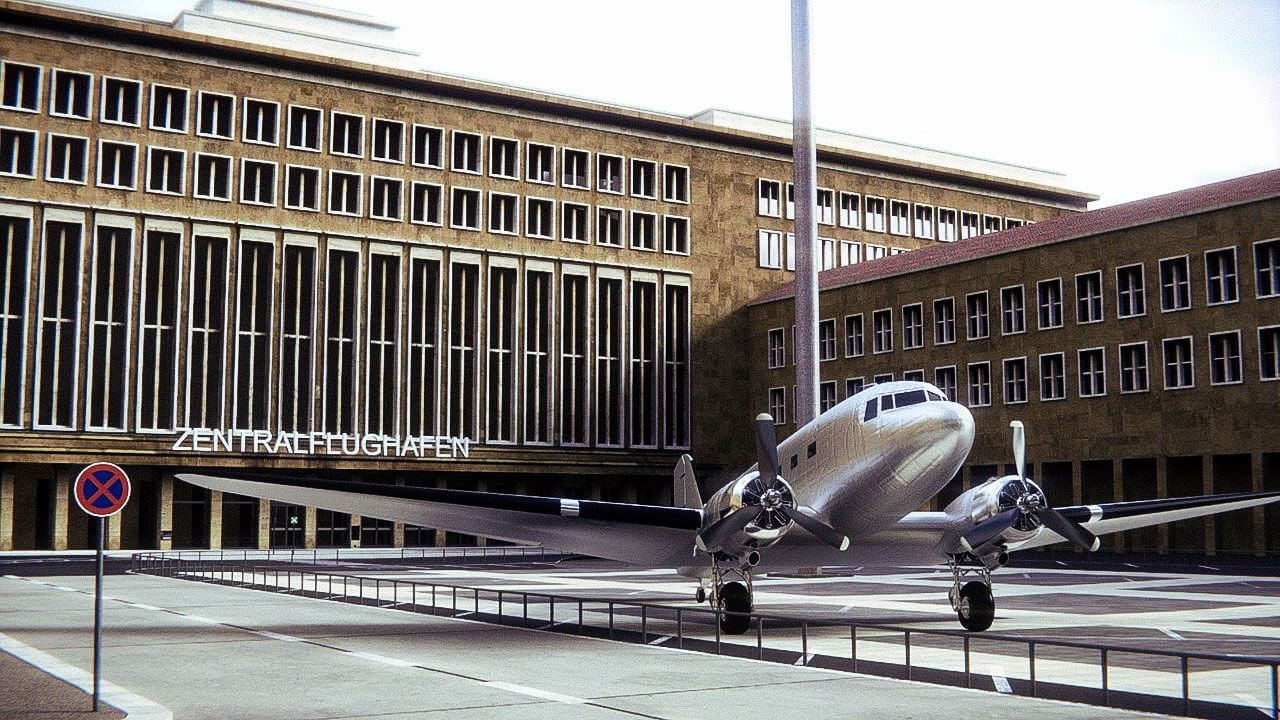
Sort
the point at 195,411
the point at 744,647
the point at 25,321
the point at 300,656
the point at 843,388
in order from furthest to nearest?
the point at 843,388, the point at 195,411, the point at 25,321, the point at 744,647, the point at 300,656

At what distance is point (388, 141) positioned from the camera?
287ft

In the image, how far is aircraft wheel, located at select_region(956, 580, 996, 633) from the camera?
25.8 metres

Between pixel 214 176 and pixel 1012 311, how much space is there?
51734mm

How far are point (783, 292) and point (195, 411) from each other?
1714 inches

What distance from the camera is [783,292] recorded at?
9550cm

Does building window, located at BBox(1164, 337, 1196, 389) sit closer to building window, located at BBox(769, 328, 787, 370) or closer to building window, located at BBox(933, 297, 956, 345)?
building window, located at BBox(933, 297, 956, 345)

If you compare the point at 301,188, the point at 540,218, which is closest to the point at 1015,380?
the point at 540,218

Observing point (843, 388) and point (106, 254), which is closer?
point (106, 254)

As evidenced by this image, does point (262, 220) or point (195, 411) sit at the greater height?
point (262, 220)

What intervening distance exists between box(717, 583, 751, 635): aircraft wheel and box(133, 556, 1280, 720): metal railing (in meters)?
0.32

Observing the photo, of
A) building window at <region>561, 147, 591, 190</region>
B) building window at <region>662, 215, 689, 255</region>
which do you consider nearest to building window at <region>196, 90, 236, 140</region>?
building window at <region>561, 147, 591, 190</region>

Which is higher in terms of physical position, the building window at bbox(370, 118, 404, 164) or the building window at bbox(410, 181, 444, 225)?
the building window at bbox(370, 118, 404, 164)

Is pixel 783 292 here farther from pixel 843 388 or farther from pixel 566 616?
pixel 566 616

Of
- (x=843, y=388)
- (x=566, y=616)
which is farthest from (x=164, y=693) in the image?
(x=843, y=388)
